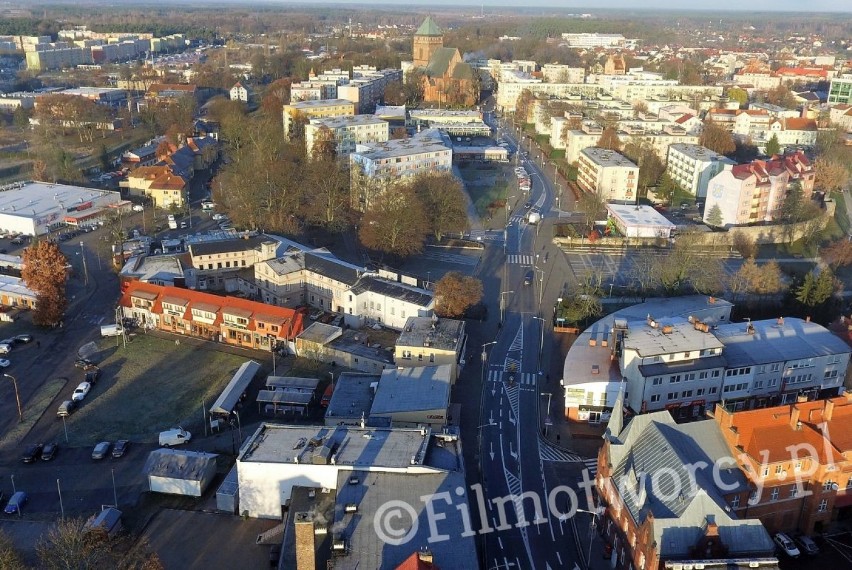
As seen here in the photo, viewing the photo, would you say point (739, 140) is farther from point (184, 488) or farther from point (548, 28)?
point (548, 28)

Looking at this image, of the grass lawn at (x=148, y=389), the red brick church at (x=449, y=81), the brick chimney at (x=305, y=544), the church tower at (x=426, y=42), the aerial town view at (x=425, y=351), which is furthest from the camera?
the church tower at (x=426, y=42)

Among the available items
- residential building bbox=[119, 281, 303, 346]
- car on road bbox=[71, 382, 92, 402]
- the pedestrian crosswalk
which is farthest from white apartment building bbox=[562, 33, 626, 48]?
car on road bbox=[71, 382, 92, 402]

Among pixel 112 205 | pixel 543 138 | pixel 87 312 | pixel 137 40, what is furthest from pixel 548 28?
pixel 87 312

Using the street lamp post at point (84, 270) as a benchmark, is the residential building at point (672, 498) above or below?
above

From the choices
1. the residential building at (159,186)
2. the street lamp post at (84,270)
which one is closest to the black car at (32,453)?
the street lamp post at (84,270)

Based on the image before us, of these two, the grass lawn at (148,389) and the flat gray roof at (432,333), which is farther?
the flat gray roof at (432,333)

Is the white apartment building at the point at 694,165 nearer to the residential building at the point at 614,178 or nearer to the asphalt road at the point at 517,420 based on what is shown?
the residential building at the point at 614,178
